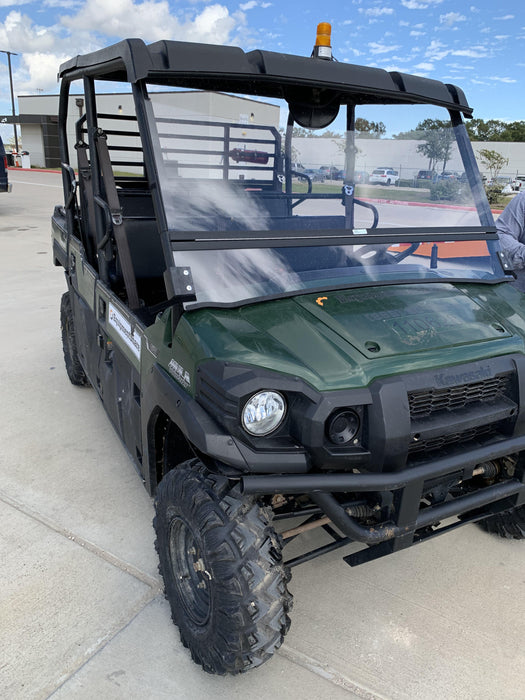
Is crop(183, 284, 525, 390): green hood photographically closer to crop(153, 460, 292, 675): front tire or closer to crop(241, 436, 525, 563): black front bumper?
crop(241, 436, 525, 563): black front bumper

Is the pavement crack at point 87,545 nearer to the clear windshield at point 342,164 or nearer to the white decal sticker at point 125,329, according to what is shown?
the white decal sticker at point 125,329

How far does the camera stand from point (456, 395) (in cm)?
201

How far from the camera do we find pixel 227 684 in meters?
2.10

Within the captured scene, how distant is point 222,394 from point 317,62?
1.53 metres

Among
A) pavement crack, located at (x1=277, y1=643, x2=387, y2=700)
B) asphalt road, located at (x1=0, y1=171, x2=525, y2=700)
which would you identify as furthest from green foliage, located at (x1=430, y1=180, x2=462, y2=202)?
pavement crack, located at (x1=277, y1=643, x2=387, y2=700)

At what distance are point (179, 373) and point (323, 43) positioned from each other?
5.26ft

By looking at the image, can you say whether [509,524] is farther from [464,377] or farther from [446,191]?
[446,191]

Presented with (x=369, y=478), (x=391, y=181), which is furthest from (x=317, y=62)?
(x=369, y=478)

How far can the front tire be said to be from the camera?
6.03ft

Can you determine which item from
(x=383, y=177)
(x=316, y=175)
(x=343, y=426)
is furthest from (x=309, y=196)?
(x=343, y=426)

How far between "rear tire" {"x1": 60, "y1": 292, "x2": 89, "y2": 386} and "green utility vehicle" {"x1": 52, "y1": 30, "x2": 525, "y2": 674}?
115 centimetres

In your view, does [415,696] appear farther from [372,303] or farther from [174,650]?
[372,303]

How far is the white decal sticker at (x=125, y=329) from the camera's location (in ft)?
8.39

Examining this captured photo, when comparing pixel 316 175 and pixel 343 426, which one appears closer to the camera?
pixel 343 426
